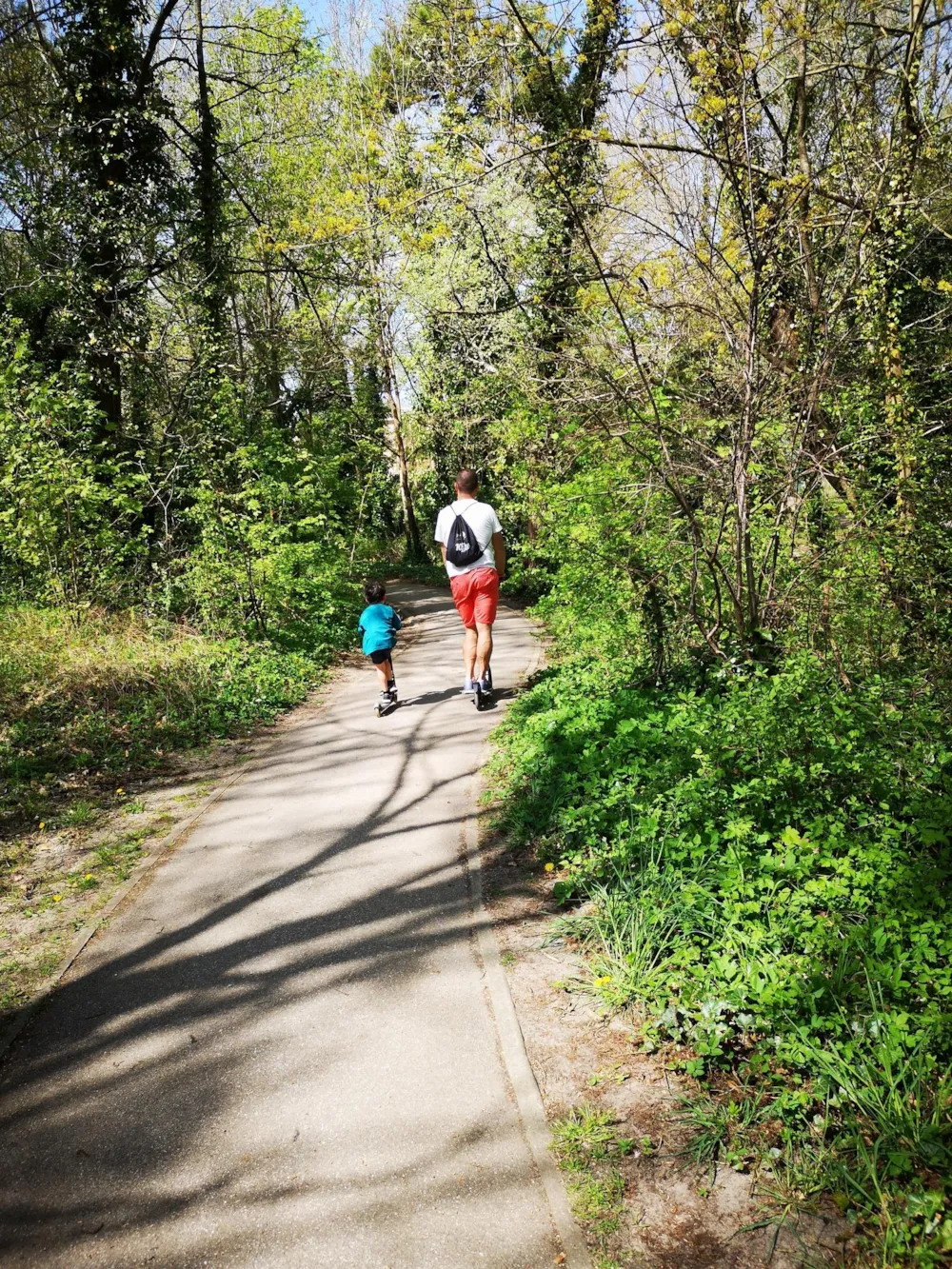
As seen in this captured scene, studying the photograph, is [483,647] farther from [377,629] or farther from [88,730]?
[88,730]

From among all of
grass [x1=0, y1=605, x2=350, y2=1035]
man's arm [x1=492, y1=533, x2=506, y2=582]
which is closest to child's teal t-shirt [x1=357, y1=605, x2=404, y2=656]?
man's arm [x1=492, y1=533, x2=506, y2=582]

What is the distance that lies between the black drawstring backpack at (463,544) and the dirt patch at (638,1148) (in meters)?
3.74

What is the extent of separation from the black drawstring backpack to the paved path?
103 inches

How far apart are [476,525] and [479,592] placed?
638 mm

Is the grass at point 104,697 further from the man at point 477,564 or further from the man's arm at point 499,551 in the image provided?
the man's arm at point 499,551

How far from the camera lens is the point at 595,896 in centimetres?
396

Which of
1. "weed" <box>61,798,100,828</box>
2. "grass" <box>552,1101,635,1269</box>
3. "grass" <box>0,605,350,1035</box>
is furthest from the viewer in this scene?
"weed" <box>61,798,100,828</box>

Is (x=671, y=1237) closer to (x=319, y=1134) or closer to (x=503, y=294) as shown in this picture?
(x=319, y=1134)

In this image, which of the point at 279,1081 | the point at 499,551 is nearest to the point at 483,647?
the point at 499,551

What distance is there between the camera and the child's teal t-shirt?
25.7ft

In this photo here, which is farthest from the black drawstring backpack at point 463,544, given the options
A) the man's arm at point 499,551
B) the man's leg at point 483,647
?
the man's leg at point 483,647

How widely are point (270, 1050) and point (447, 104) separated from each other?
10.8m

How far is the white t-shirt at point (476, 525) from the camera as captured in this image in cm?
700

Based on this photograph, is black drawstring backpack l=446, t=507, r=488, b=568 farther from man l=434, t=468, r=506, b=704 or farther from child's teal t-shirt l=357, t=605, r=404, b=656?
child's teal t-shirt l=357, t=605, r=404, b=656
